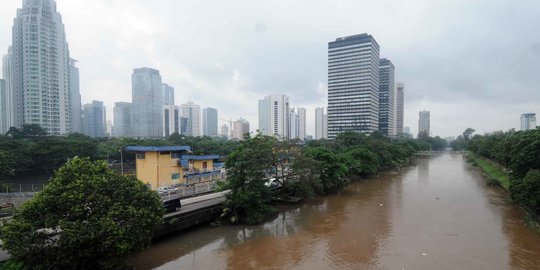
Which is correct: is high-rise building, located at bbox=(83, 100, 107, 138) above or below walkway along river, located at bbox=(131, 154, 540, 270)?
above

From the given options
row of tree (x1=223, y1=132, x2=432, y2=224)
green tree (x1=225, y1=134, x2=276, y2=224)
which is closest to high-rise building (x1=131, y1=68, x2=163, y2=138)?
row of tree (x1=223, y1=132, x2=432, y2=224)

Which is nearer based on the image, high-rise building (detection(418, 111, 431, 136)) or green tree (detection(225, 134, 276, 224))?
green tree (detection(225, 134, 276, 224))

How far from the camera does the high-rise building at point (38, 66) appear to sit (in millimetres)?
54594

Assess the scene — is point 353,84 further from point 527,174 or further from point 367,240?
point 367,240

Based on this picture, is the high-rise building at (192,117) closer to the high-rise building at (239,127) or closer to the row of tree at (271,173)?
the high-rise building at (239,127)

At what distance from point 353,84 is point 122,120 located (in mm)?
79437

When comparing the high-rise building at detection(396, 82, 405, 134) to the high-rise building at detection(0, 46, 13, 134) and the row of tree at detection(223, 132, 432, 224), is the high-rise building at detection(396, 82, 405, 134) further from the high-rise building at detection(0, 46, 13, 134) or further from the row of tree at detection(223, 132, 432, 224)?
the high-rise building at detection(0, 46, 13, 134)

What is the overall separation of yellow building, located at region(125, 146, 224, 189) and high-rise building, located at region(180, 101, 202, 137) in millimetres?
86991

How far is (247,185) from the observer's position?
1705cm

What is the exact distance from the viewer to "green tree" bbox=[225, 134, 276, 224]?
1672cm

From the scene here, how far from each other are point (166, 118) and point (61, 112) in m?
35.0

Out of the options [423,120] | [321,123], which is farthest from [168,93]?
[423,120]

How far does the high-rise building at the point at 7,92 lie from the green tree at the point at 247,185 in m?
67.1

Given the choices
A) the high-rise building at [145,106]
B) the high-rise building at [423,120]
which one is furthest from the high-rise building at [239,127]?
the high-rise building at [423,120]
